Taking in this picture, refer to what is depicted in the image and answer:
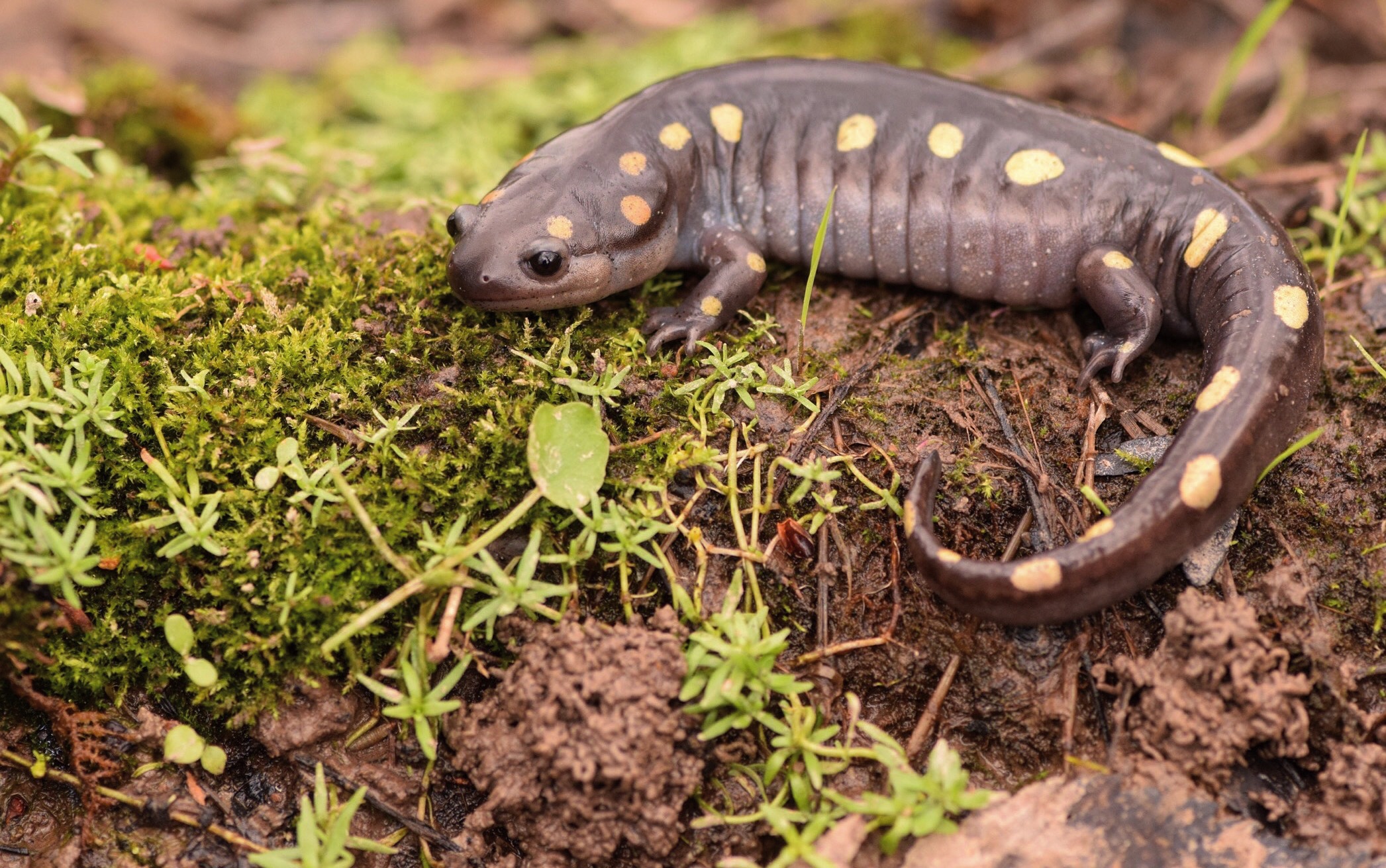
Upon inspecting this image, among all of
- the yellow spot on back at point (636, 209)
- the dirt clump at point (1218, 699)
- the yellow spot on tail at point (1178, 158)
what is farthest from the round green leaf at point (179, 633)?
the yellow spot on tail at point (1178, 158)

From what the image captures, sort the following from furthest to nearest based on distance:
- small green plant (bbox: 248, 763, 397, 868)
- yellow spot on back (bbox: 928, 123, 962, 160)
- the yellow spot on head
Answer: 1. yellow spot on back (bbox: 928, 123, 962, 160)
2. the yellow spot on head
3. small green plant (bbox: 248, 763, 397, 868)

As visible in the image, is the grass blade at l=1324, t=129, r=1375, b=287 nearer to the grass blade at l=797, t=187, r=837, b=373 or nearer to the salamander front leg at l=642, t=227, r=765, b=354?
the grass blade at l=797, t=187, r=837, b=373

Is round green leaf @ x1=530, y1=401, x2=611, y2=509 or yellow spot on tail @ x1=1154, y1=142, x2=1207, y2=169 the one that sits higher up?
yellow spot on tail @ x1=1154, y1=142, x2=1207, y2=169

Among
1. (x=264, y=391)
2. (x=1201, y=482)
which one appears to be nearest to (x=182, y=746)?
(x=264, y=391)

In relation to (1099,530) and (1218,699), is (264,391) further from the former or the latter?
(1218,699)

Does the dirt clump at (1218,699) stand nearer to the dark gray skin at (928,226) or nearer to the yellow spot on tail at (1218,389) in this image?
the dark gray skin at (928,226)

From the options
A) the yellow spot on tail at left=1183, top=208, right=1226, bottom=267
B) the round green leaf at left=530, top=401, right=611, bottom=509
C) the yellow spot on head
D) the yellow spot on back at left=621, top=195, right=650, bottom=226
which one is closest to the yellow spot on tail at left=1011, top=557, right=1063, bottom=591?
the round green leaf at left=530, top=401, right=611, bottom=509
